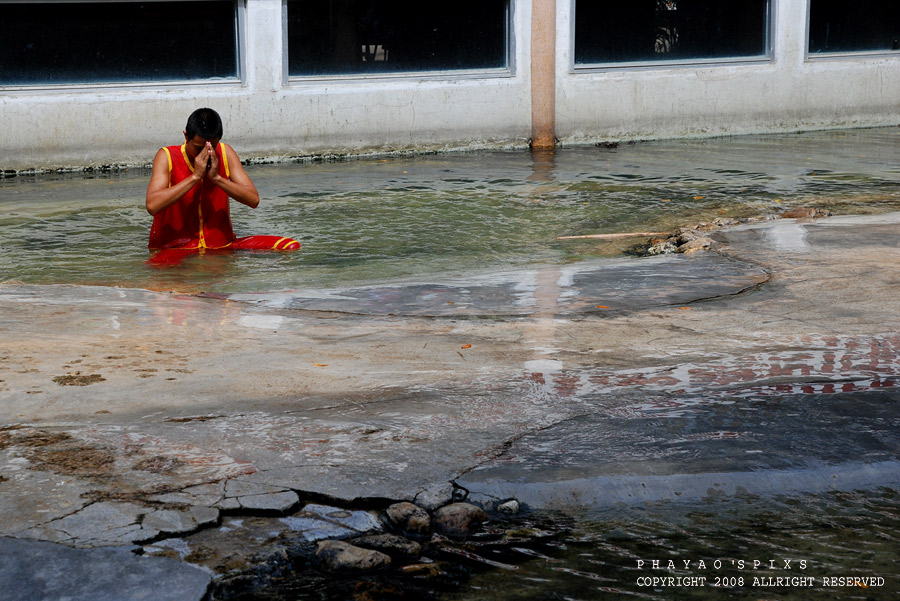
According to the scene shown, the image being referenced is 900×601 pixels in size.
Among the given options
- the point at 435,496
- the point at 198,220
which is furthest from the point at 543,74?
the point at 435,496

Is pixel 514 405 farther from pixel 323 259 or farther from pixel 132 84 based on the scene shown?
pixel 132 84

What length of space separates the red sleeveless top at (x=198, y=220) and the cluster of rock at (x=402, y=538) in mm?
A: 4717

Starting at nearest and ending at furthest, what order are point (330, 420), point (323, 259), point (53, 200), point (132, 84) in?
point (330, 420) → point (323, 259) → point (53, 200) → point (132, 84)

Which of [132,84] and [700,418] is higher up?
[132,84]

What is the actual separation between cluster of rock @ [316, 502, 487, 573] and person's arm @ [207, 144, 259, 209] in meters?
4.47

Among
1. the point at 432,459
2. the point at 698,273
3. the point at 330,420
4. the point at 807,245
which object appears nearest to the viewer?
the point at 432,459

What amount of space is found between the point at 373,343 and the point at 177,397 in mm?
1020

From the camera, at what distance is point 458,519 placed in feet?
9.77

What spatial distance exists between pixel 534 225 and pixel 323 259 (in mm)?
1873

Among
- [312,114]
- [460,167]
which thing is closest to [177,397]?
[460,167]

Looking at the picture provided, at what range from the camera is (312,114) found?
480 inches

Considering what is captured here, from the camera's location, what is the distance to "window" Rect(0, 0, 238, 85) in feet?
36.4

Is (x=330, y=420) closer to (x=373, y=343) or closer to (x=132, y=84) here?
(x=373, y=343)

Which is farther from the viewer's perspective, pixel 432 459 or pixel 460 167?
pixel 460 167
